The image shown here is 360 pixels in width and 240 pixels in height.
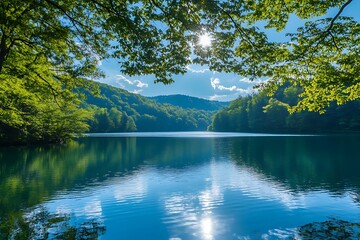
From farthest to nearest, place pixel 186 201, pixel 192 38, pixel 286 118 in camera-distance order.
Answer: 1. pixel 286 118
2. pixel 186 201
3. pixel 192 38

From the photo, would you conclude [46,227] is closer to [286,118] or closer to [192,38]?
[192,38]

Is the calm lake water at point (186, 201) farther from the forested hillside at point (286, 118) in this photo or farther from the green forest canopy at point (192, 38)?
the forested hillside at point (286, 118)

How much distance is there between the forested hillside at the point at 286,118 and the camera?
114 metres

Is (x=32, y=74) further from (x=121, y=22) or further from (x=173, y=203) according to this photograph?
(x=173, y=203)

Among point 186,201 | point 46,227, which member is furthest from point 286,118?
point 46,227

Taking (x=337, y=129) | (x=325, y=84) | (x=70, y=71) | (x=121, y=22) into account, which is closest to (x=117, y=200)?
(x=70, y=71)

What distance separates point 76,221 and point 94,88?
803 centimetres

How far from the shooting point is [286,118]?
130 metres

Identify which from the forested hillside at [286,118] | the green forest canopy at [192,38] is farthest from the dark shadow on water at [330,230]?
the forested hillside at [286,118]

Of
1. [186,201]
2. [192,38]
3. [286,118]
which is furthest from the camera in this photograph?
[286,118]

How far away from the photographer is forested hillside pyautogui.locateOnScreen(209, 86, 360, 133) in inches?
4476

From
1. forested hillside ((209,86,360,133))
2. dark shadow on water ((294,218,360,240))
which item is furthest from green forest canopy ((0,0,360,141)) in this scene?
forested hillside ((209,86,360,133))

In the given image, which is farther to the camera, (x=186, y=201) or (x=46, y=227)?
(x=186, y=201)

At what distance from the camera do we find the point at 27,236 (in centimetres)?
1223
